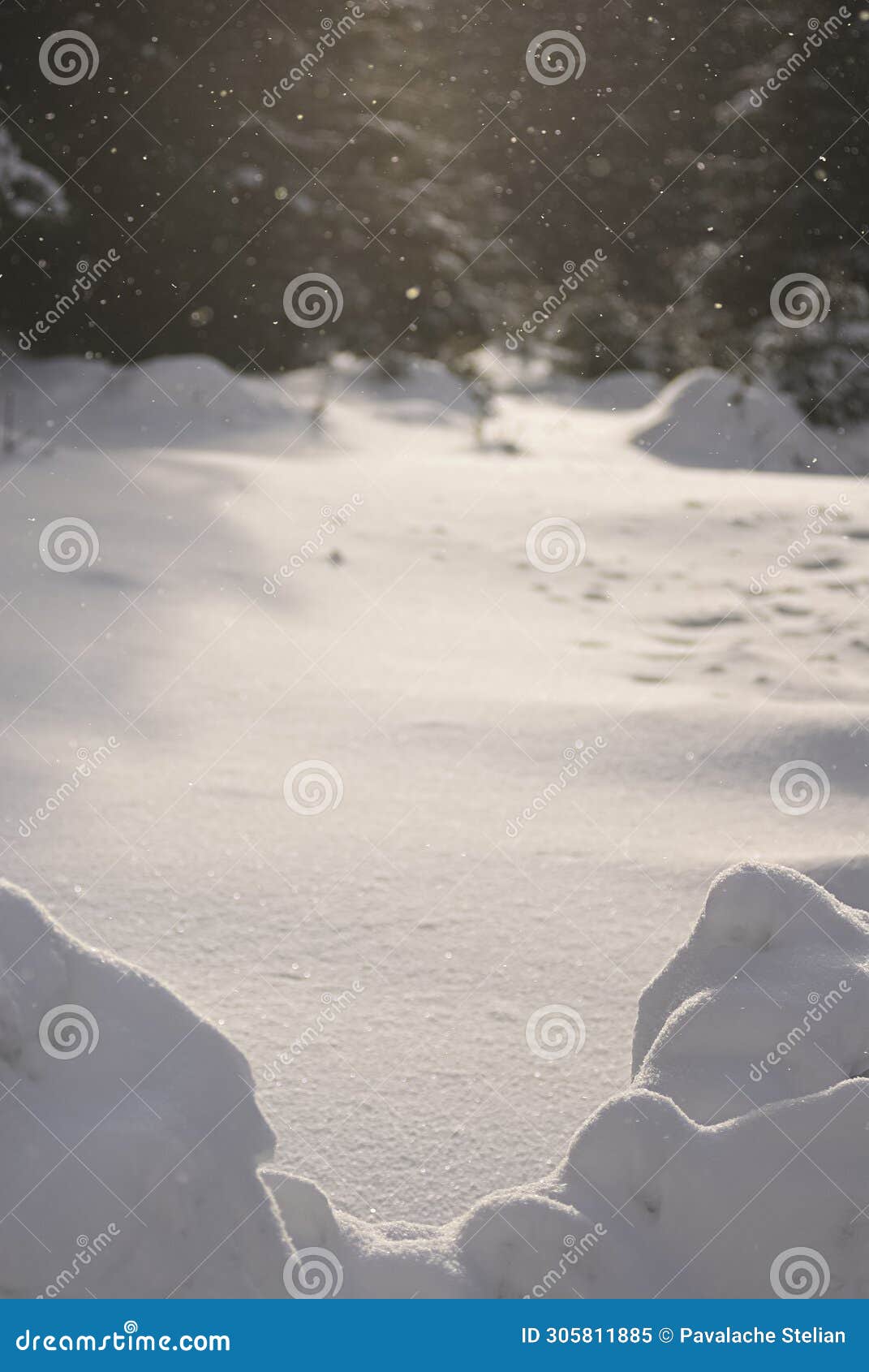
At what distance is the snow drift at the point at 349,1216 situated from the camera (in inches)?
54.1

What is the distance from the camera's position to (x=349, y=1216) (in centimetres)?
163

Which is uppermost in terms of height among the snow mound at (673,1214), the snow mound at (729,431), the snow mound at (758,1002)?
the snow mound at (729,431)

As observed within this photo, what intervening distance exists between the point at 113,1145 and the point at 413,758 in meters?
2.14

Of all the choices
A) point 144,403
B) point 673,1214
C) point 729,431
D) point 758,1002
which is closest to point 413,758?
point 758,1002

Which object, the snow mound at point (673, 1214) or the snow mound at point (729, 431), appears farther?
the snow mound at point (729, 431)

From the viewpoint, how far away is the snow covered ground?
7.04 ft

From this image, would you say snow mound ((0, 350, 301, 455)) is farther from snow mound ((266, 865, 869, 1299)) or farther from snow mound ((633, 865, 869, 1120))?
snow mound ((266, 865, 869, 1299))

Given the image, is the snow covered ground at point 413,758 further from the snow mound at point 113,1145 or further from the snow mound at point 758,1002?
the snow mound at point 113,1145

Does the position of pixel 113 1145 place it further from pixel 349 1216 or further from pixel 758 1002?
pixel 758 1002

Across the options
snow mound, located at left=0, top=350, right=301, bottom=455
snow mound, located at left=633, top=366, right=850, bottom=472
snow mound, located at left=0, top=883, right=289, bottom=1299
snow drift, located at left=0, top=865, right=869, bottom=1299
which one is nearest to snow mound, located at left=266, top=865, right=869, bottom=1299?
snow drift, located at left=0, top=865, right=869, bottom=1299

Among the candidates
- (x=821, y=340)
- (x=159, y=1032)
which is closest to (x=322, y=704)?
(x=159, y=1032)

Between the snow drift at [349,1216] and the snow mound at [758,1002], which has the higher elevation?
the snow mound at [758,1002]

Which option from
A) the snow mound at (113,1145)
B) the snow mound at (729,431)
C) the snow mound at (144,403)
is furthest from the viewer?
the snow mound at (729,431)

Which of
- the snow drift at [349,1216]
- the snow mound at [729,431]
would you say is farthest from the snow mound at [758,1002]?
the snow mound at [729,431]
